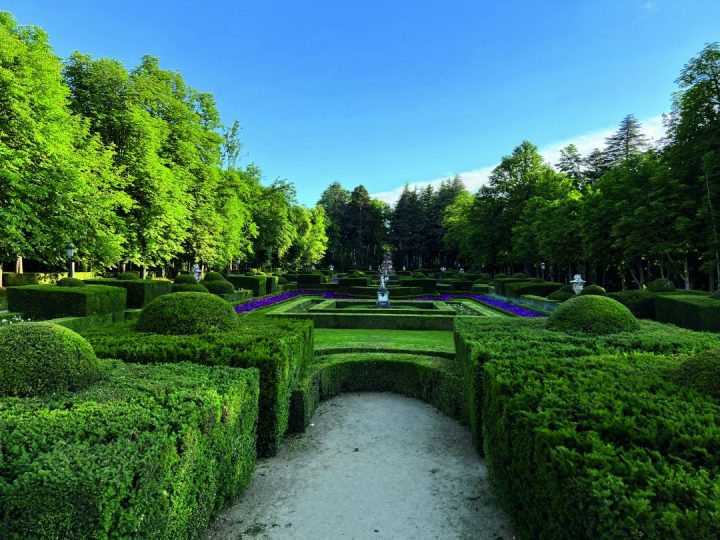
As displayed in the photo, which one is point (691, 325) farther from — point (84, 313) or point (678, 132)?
point (84, 313)

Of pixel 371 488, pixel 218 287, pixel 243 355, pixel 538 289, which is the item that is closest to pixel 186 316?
pixel 243 355

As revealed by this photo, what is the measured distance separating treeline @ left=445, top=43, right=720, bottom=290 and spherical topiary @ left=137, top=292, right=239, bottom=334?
22182 mm

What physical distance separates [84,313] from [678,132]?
97.7ft

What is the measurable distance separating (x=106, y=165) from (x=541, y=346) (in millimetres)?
23260

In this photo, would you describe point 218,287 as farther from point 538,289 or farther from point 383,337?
point 538,289

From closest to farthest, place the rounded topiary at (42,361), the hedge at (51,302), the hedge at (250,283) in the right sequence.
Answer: the rounded topiary at (42,361)
the hedge at (51,302)
the hedge at (250,283)

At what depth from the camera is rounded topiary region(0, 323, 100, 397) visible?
382 cm

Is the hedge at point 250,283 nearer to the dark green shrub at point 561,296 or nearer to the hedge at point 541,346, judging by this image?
the dark green shrub at point 561,296

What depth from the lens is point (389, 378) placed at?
29.5 feet

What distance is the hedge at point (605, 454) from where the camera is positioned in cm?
204

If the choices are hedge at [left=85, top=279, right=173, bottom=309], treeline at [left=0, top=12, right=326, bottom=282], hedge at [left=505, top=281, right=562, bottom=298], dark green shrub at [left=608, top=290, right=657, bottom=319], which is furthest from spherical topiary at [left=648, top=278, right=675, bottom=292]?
treeline at [left=0, top=12, right=326, bottom=282]

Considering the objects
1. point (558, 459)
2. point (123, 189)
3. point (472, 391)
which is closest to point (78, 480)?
point (558, 459)

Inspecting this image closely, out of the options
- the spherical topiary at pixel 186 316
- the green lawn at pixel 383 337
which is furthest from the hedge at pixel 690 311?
the spherical topiary at pixel 186 316

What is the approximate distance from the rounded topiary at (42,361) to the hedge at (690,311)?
52.5 feet
